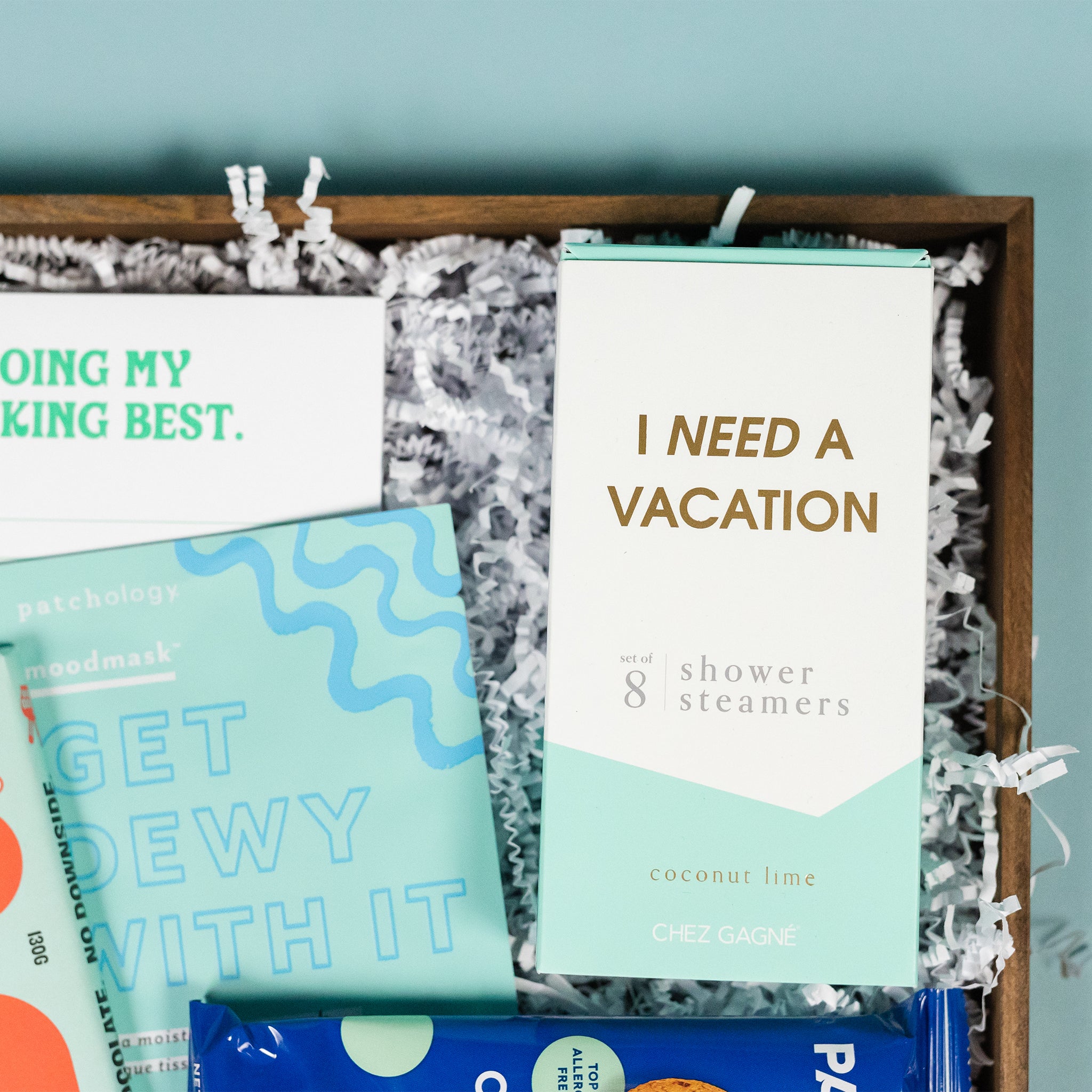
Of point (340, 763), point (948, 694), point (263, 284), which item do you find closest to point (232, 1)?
point (263, 284)

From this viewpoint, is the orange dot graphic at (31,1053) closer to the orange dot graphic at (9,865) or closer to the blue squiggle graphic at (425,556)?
the orange dot graphic at (9,865)

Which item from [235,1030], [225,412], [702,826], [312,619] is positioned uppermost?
[225,412]

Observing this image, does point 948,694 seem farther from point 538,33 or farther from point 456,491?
point 538,33

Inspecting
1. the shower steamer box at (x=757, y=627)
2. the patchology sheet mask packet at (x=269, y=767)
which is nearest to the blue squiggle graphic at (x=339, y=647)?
the patchology sheet mask packet at (x=269, y=767)

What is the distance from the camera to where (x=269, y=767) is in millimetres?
596

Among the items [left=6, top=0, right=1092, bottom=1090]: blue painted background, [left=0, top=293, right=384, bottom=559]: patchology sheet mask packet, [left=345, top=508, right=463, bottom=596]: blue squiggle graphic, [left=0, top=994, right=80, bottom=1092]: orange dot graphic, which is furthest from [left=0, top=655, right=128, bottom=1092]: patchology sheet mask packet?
[left=6, top=0, right=1092, bottom=1090]: blue painted background

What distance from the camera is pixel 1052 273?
616mm

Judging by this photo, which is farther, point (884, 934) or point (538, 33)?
point (538, 33)

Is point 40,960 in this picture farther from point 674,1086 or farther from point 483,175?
point 483,175

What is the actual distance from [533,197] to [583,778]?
1.21 ft

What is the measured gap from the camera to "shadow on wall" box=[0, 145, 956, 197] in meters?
0.61

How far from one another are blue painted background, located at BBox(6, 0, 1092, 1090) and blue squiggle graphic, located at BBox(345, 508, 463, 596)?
236 mm

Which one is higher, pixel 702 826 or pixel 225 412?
pixel 225 412

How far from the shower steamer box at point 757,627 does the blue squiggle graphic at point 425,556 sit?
0.38ft
